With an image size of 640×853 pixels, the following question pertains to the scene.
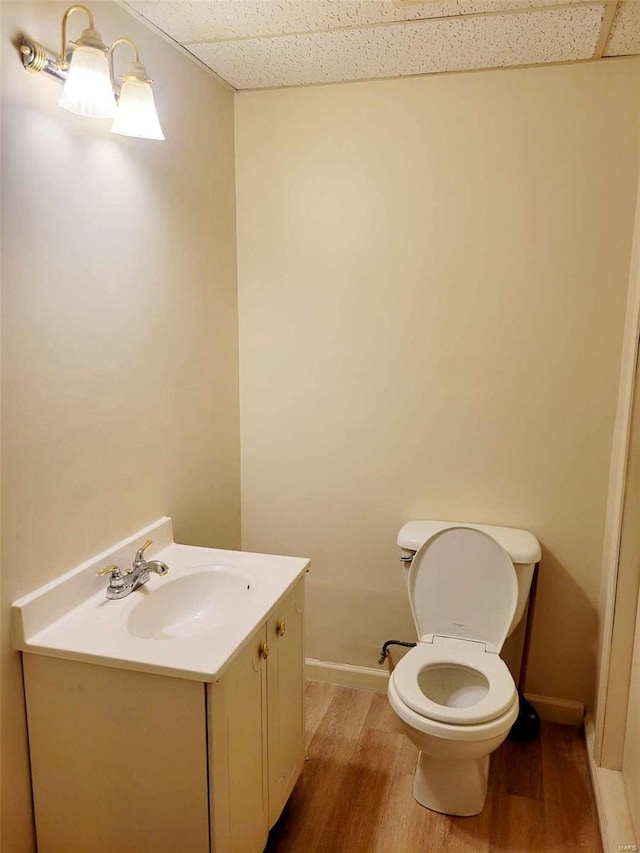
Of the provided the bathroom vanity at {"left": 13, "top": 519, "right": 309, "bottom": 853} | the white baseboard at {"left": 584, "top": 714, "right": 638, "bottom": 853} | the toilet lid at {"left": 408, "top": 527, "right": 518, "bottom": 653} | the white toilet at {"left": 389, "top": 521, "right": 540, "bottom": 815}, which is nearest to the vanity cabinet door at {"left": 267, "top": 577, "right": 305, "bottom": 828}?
the bathroom vanity at {"left": 13, "top": 519, "right": 309, "bottom": 853}

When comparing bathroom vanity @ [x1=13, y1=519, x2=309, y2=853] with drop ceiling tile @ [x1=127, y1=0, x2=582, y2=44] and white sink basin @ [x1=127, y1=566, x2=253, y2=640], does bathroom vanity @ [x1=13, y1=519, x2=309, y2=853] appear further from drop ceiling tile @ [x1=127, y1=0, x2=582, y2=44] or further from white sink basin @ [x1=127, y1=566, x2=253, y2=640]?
drop ceiling tile @ [x1=127, y1=0, x2=582, y2=44]

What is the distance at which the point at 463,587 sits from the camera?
91.3 inches

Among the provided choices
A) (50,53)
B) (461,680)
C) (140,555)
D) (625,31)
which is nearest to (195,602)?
(140,555)

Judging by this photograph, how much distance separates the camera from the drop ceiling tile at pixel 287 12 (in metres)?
1.76

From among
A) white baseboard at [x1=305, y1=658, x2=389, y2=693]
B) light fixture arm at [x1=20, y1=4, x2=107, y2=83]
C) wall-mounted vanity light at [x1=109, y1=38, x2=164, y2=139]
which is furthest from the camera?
white baseboard at [x1=305, y1=658, x2=389, y2=693]

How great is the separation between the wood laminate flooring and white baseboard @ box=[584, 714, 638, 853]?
46 millimetres

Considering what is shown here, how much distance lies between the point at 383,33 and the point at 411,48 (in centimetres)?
15

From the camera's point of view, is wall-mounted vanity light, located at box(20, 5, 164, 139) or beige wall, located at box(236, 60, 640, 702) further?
beige wall, located at box(236, 60, 640, 702)

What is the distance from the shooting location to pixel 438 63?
2.19 m

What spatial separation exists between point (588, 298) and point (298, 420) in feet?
3.90

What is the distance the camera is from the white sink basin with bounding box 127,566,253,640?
1.80 m

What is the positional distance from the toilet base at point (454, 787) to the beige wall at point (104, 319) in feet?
3.62

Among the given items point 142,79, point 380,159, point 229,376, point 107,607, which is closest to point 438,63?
point 380,159

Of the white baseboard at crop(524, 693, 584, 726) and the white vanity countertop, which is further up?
the white vanity countertop
